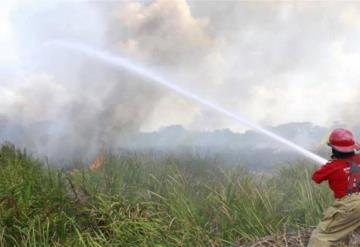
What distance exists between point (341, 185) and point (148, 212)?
2.67 meters

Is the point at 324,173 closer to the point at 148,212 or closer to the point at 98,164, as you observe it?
the point at 148,212

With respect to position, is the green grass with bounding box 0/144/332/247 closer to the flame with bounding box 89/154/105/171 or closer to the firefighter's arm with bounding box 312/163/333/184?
the firefighter's arm with bounding box 312/163/333/184

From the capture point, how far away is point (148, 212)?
637 centimetres

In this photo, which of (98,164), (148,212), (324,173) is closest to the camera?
(324,173)

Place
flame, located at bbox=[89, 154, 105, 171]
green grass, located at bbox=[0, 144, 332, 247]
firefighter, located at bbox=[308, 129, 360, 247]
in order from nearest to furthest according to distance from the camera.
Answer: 1. firefighter, located at bbox=[308, 129, 360, 247]
2. green grass, located at bbox=[0, 144, 332, 247]
3. flame, located at bbox=[89, 154, 105, 171]

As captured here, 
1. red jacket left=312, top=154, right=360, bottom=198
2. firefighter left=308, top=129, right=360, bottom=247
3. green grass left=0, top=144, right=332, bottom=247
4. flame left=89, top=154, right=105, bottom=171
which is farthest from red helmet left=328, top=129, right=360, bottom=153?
flame left=89, top=154, right=105, bottom=171

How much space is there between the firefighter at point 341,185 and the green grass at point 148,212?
44.4 inches

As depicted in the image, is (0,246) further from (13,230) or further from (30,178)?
(30,178)

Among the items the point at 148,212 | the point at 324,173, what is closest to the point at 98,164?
the point at 148,212

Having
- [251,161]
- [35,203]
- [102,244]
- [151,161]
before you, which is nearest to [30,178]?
[35,203]

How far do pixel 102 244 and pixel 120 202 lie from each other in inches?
38.9

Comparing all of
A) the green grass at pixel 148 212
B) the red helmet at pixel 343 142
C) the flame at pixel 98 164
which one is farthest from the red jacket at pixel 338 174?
the flame at pixel 98 164

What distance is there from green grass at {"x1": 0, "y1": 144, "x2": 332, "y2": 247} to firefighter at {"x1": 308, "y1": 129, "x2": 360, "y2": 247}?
1.13 m

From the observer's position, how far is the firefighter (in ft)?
14.7
